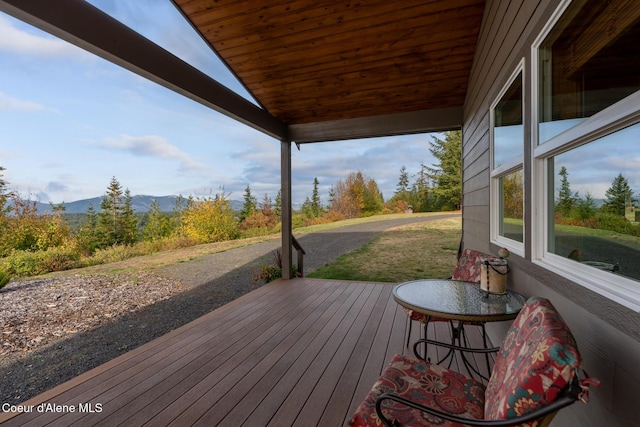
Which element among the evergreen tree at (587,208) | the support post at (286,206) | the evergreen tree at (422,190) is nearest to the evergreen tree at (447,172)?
the evergreen tree at (422,190)

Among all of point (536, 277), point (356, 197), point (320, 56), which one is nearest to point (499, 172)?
point (536, 277)

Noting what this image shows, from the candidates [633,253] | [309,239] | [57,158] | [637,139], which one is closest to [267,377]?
[633,253]

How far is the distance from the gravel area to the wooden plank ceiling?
335 cm

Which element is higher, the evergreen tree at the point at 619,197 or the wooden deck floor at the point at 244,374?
the evergreen tree at the point at 619,197

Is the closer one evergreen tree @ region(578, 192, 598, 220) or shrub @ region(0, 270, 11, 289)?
evergreen tree @ region(578, 192, 598, 220)

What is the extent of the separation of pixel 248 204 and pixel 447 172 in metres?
6.68

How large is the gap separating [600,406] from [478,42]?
3.24 metres

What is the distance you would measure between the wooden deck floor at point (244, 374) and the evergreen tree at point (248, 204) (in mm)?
7063

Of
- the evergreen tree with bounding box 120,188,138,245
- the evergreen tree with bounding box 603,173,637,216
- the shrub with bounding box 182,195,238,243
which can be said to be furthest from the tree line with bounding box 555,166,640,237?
the shrub with bounding box 182,195,238,243

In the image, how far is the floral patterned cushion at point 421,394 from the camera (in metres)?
1.12

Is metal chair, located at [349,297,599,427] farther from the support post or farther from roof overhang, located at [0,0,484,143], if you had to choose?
the support post

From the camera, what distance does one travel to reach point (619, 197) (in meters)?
0.96

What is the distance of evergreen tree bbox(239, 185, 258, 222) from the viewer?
1018 cm

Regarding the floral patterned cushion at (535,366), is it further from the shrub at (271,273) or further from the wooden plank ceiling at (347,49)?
the shrub at (271,273)
